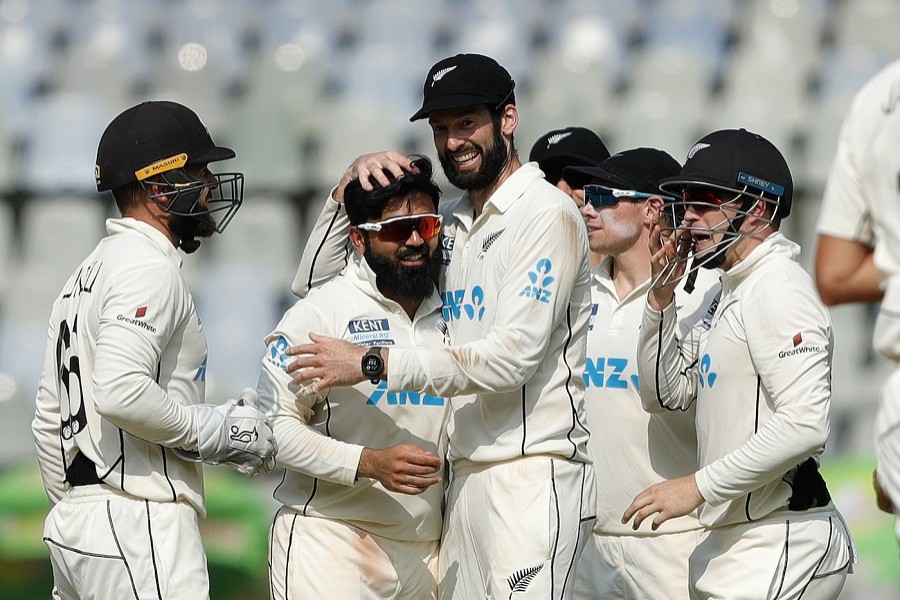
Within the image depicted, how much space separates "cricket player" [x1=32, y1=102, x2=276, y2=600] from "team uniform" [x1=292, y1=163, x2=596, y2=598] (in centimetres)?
55

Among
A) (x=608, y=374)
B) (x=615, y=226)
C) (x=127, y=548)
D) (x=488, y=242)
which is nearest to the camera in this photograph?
(x=127, y=548)

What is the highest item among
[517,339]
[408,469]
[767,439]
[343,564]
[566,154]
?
[566,154]

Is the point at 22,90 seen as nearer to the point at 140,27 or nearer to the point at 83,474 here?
the point at 140,27

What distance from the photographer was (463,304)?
3.63 metres

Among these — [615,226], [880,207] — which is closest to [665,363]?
[615,226]

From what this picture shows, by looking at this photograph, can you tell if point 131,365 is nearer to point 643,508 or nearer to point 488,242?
point 488,242

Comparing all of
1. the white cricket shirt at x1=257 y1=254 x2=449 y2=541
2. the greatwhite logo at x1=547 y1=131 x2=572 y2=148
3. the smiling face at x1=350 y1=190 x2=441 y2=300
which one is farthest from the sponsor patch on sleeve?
the greatwhite logo at x1=547 y1=131 x2=572 y2=148

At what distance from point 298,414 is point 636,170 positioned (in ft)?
4.97

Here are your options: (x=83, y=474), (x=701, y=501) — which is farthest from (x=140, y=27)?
(x=701, y=501)

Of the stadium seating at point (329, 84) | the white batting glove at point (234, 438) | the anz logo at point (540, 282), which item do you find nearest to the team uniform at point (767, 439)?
the anz logo at point (540, 282)

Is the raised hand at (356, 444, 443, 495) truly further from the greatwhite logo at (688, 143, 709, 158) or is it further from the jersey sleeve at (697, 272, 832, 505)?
the greatwhite logo at (688, 143, 709, 158)

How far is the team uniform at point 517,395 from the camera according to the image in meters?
3.32

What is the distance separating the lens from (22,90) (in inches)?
304

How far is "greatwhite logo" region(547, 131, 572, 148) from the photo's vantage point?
15.5ft
